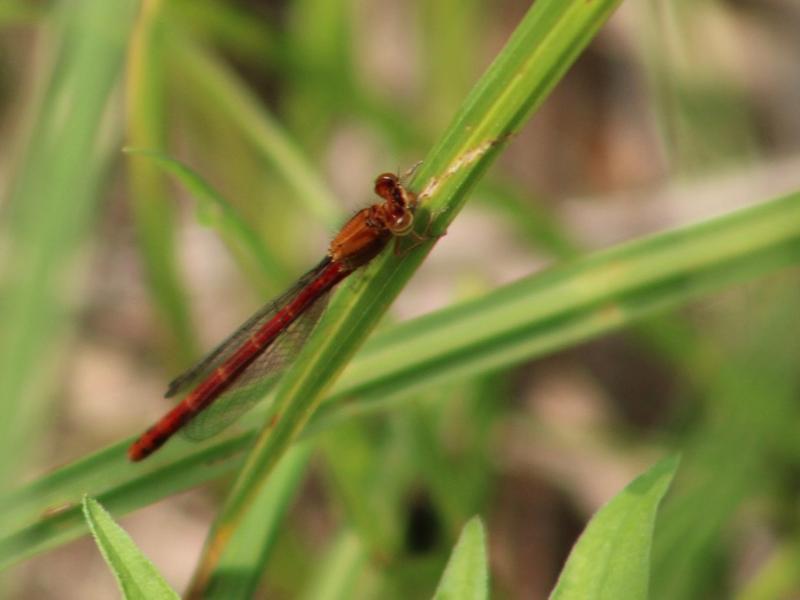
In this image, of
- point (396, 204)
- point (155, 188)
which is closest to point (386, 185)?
point (396, 204)

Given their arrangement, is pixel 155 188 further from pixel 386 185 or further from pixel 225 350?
pixel 386 185

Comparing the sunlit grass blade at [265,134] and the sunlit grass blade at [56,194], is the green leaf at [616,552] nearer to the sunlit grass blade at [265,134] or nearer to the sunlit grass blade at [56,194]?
the sunlit grass blade at [56,194]

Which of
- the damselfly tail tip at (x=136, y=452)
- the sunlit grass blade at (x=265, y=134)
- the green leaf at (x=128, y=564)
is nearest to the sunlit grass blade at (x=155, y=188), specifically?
the sunlit grass blade at (x=265, y=134)

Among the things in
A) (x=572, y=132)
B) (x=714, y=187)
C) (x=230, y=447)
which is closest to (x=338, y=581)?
(x=230, y=447)

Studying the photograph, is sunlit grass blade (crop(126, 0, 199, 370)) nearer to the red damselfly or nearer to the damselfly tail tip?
the red damselfly

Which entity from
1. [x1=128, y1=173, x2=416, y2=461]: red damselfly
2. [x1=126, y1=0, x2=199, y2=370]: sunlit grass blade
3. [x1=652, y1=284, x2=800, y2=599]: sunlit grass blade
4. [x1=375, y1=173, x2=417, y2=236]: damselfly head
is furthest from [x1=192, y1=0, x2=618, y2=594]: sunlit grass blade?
[x1=652, y1=284, x2=800, y2=599]: sunlit grass blade

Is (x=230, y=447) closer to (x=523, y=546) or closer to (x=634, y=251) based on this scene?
(x=634, y=251)
